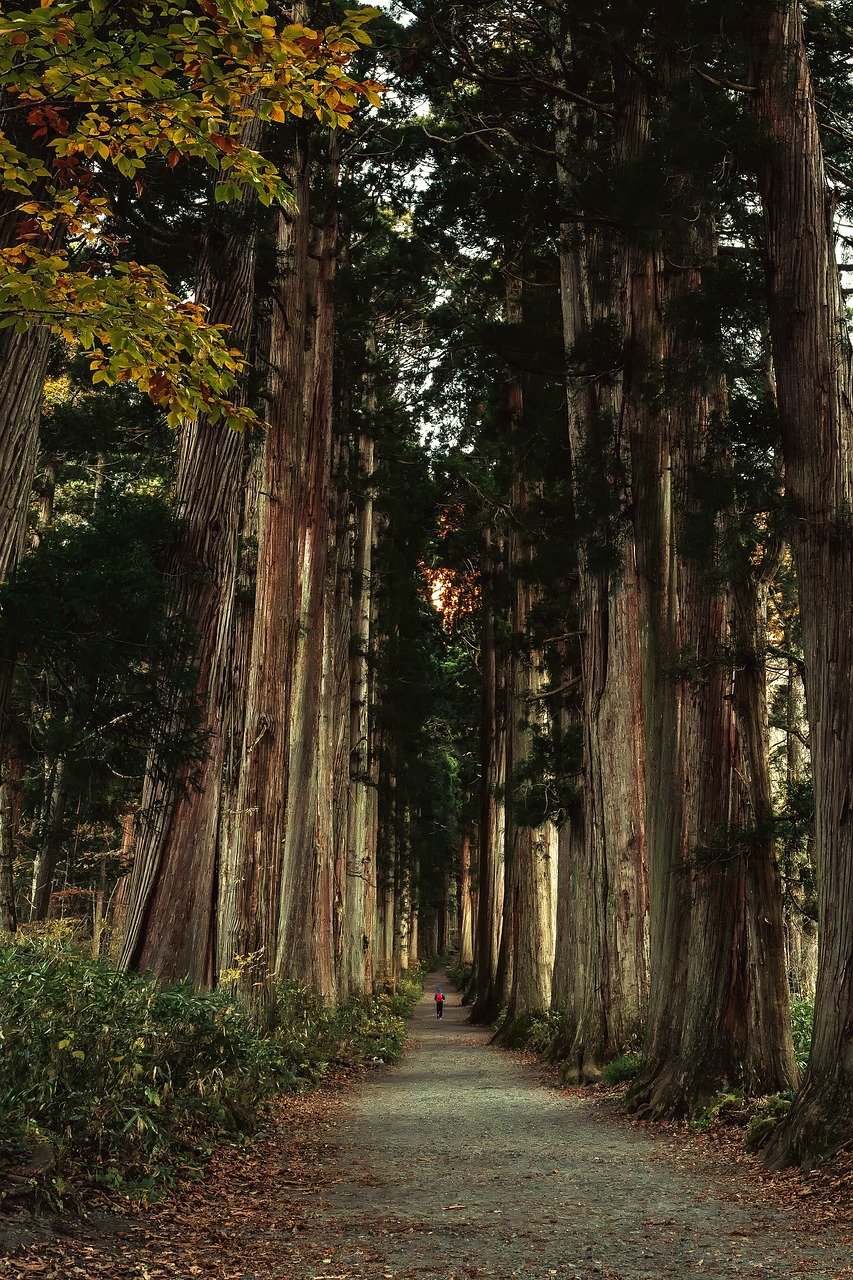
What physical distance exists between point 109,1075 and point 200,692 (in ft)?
11.3

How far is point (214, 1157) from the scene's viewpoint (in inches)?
295

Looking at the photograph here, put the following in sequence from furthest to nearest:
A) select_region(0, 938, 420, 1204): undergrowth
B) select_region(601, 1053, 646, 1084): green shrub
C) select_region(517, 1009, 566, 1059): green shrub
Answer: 1. select_region(517, 1009, 566, 1059): green shrub
2. select_region(601, 1053, 646, 1084): green shrub
3. select_region(0, 938, 420, 1204): undergrowth

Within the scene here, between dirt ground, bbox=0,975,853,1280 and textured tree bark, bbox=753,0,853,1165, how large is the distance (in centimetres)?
92

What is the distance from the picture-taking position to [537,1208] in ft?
21.6

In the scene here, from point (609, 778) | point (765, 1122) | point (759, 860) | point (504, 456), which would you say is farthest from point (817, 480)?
point (504, 456)

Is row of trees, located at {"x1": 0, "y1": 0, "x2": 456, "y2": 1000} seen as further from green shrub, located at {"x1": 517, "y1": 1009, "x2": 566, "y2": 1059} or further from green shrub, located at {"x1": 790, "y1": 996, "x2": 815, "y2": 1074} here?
green shrub, located at {"x1": 790, "y1": 996, "x2": 815, "y2": 1074}

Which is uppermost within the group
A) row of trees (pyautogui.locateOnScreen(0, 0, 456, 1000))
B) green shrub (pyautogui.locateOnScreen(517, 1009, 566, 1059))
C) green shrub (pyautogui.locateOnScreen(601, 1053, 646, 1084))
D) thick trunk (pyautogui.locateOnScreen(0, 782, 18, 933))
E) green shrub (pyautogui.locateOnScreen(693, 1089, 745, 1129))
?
row of trees (pyautogui.locateOnScreen(0, 0, 456, 1000))

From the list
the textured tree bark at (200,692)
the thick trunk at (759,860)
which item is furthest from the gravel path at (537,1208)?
the textured tree bark at (200,692)

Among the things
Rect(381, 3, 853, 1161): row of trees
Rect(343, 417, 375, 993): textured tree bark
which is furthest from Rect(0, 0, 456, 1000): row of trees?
Rect(343, 417, 375, 993): textured tree bark

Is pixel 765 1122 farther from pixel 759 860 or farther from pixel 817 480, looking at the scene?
pixel 817 480

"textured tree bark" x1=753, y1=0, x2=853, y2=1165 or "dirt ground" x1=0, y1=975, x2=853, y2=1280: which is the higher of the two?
"textured tree bark" x1=753, y1=0, x2=853, y2=1165

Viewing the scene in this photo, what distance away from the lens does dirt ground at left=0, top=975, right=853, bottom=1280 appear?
16.6 feet

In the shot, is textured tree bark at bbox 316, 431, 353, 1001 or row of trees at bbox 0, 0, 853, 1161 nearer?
row of trees at bbox 0, 0, 853, 1161

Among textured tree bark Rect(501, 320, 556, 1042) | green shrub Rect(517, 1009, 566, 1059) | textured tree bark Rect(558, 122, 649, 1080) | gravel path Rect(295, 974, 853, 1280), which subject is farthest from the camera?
textured tree bark Rect(501, 320, 556, 1042)
